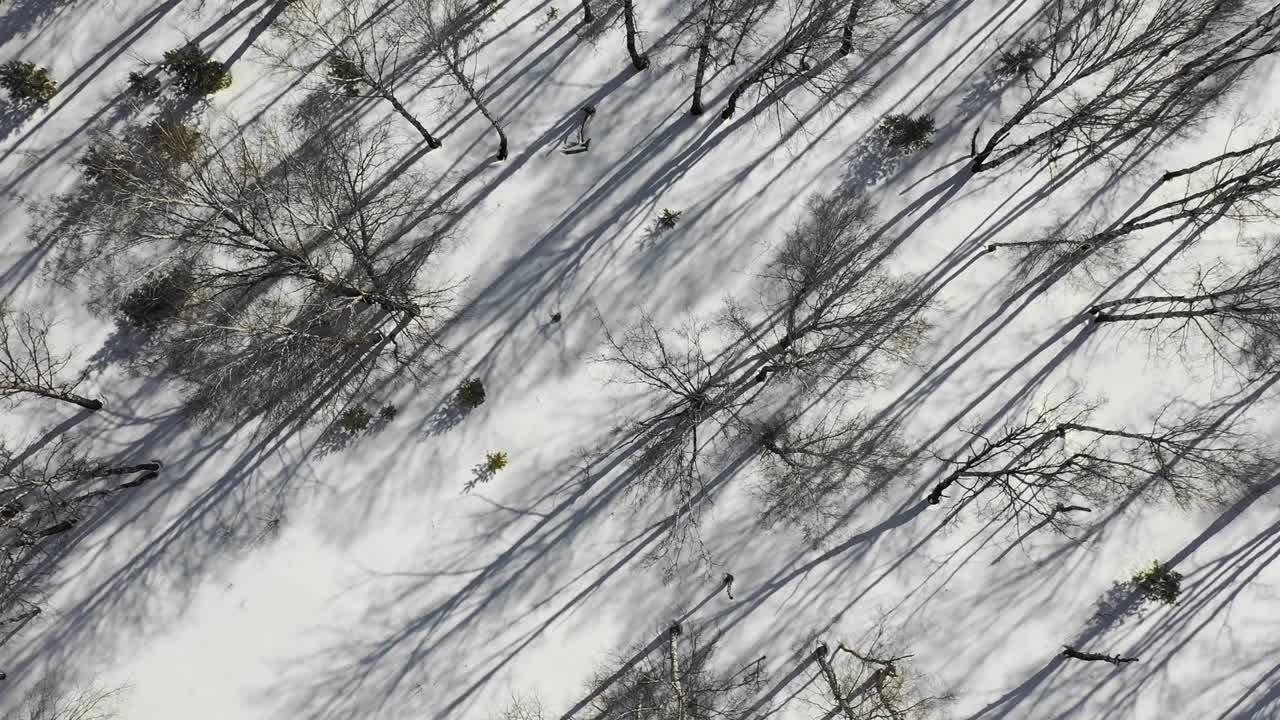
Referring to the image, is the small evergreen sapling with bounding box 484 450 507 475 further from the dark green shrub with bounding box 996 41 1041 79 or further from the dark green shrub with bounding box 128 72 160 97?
the dark green shrub with bounding box 996 41 1041 79

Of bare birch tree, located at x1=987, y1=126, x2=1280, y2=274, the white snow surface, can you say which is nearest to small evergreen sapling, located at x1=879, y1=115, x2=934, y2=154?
the white snow surface

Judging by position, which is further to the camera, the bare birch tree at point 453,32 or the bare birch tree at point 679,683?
the bare birch tree at point 453,32

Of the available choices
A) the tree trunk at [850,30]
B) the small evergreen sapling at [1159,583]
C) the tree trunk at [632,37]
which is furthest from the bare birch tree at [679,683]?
the tree trunk at [850,30]

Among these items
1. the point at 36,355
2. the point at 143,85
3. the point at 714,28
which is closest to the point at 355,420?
the point at 36,355

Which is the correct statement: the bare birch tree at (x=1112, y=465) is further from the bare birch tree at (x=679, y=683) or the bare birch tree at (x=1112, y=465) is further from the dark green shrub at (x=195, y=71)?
the dark green shrub at (x=195, y=71)

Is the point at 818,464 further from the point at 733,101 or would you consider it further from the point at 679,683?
the point at 733,101

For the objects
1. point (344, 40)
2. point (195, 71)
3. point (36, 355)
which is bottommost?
point (36, 355)
